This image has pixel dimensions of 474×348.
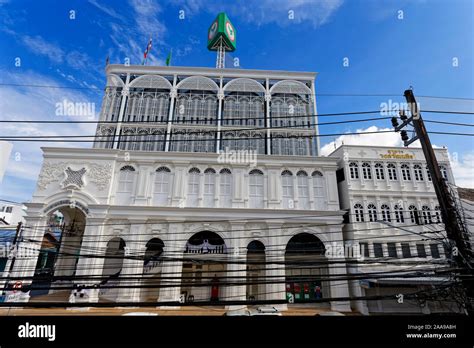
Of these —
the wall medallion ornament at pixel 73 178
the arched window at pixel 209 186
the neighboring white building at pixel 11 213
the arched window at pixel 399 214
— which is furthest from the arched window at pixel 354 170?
the neighboring white building at pixel 11 213

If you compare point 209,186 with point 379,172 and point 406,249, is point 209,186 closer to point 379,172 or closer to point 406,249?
point 379,172

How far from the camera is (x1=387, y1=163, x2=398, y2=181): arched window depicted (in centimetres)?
2239

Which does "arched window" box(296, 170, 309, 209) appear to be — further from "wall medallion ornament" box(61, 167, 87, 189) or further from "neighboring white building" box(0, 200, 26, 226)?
"neighboring white building" box(0, 200, 26, 226)

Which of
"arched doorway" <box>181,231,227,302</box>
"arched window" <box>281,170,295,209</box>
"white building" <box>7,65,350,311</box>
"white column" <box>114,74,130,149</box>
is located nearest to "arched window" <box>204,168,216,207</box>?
"white building" <box>7,65,350,311</box>

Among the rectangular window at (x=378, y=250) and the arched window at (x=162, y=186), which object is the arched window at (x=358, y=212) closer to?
the rectangular window at (x=378, y=250)

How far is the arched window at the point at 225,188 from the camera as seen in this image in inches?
863

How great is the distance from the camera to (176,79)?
27234 mm

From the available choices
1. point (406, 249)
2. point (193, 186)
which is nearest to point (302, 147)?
point (193, 186)

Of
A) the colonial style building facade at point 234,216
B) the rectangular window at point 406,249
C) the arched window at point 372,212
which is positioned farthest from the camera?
the arched window at point 372,212

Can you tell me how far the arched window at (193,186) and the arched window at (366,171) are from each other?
15198mm

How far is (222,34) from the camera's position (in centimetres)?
2888
